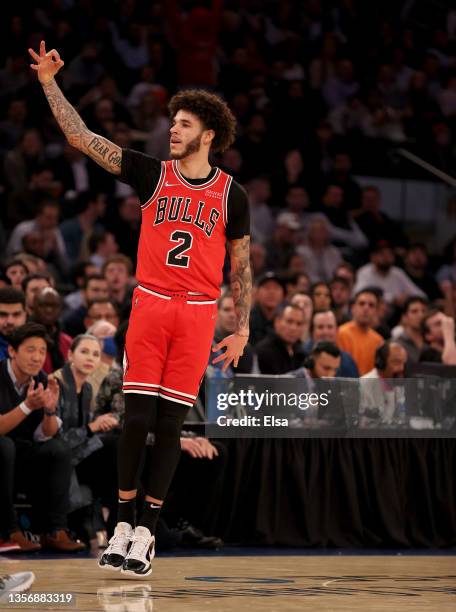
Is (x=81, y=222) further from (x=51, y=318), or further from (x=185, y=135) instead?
(x=185, y=135)

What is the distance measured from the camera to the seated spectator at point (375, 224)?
14602 mm

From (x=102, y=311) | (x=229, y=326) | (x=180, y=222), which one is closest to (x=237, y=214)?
(x=180, y=222)

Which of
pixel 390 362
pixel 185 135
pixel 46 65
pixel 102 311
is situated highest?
pixel 46 65

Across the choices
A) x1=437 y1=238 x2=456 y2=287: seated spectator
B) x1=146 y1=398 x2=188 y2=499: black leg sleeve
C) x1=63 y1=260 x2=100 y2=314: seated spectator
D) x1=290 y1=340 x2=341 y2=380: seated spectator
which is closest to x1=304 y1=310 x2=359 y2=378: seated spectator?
x1=290 y1=340 x2=341 y2=380: seated spectator

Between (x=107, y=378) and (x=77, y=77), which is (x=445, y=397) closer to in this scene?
(x=107, y=378)

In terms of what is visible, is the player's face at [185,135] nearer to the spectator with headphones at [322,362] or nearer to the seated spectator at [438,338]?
the spectator with headphones at [322,362]

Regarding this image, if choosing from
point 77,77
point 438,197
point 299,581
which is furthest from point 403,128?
point 299,581

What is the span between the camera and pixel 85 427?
8070mm

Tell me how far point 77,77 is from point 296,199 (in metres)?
2.78

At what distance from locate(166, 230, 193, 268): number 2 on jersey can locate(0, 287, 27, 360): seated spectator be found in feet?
8.86

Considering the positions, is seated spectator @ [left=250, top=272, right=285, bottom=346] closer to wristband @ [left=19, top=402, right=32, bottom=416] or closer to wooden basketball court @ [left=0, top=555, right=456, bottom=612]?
wooden basketball court @ [left=0, top=555, right=456, bottom=612]

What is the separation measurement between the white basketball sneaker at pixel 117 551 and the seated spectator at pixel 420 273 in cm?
858

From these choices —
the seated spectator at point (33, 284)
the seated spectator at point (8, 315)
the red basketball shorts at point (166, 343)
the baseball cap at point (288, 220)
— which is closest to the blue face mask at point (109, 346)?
the seated spectator at point (33, 284)

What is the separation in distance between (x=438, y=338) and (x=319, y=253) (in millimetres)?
2935
